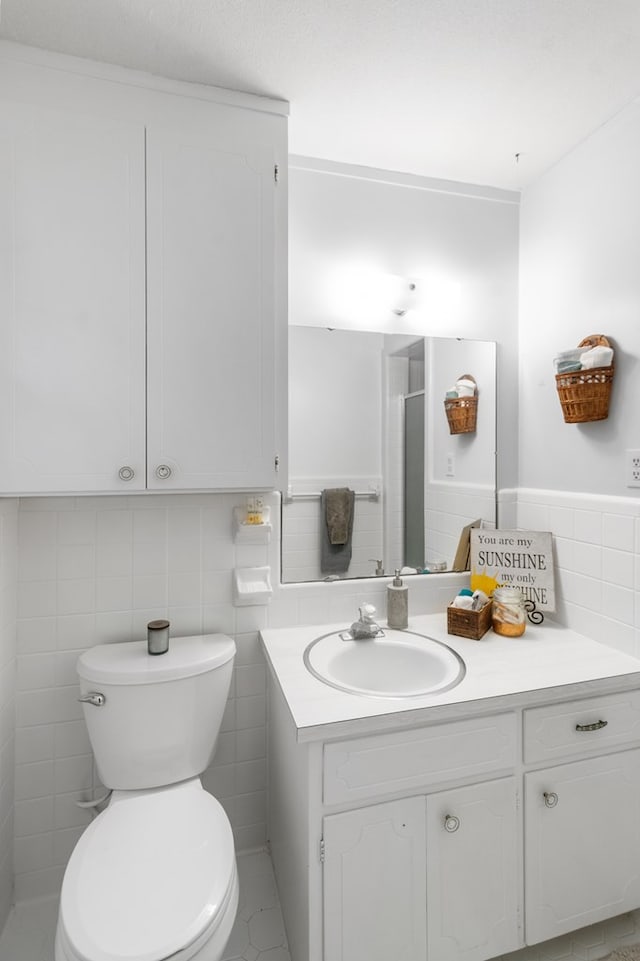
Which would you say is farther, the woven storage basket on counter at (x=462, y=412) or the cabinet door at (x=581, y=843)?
the woven storage basket on counter at (x=462, y=412)

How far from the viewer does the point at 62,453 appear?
1.23 m

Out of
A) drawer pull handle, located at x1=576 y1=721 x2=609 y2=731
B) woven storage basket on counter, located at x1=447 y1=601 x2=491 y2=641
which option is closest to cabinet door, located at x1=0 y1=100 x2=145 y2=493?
woven storage basket on counter, located at x1=447 y1=601 x2=491 y2=641

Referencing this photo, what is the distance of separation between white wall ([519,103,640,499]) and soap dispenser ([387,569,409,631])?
26.5 inches

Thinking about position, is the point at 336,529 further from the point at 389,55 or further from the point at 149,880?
the point at 389,55

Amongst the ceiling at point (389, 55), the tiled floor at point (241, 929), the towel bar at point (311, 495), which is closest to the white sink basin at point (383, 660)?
the towel bar at point (311, 495)

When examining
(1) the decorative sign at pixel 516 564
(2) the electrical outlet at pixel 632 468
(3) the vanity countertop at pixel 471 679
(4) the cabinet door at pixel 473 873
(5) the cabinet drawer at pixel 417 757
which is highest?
(2) the electrical outlet at pixel 632 468

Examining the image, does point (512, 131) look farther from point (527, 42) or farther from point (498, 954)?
Answer: point (498, 954)

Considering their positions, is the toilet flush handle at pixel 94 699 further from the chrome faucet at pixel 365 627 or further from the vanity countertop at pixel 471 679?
the chrome faucet at pixel 365 627

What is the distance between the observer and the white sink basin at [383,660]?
4.80 feet

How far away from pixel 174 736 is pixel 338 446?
99 centimetres

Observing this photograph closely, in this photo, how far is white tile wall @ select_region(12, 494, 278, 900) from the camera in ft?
4.89

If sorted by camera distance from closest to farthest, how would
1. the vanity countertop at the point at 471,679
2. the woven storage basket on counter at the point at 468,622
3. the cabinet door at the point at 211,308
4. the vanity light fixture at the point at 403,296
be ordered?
the vanity countertop at the point at 471,679 < the cabinet door at the point at 211,308 < the woven storage basket on counter at the point at 468,622 < the vanity light fixture at the point at 403,296

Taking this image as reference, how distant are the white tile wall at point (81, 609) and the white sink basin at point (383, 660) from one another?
310 millimetres

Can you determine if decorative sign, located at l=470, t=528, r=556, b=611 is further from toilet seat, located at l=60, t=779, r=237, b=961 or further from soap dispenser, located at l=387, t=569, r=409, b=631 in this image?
toilet seat, located at l=60, t=779, r=237, b=961
